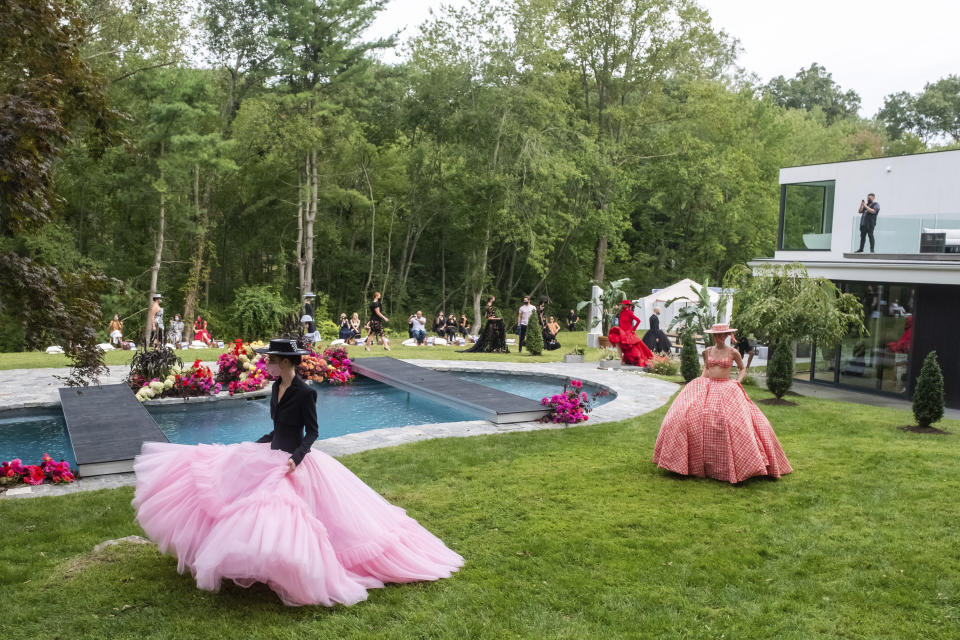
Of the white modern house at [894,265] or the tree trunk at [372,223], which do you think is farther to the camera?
the tree trunk at [372,223]

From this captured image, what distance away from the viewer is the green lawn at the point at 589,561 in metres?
5.26

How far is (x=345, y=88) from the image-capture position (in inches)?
1159

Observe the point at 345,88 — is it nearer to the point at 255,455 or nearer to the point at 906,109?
the point at 255,455

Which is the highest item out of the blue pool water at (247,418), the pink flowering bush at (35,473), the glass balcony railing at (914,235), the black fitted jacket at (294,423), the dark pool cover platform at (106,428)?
the glass balcony railing at (914,235)

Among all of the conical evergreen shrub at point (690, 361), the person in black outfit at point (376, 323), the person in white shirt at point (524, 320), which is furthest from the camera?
the person in white shirt at point (524, 320)

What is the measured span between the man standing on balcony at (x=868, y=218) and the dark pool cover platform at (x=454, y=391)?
9093 millimetres

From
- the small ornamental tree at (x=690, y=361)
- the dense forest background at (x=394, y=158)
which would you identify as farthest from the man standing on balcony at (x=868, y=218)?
the dense forest background at (x=394, y=158)

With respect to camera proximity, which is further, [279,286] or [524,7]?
[279,286]

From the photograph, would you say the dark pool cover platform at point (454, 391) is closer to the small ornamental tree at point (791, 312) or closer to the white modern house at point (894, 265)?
the small ornamental tree at point (791, 312)

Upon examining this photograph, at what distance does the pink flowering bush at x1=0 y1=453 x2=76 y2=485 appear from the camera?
A: 8.52 m

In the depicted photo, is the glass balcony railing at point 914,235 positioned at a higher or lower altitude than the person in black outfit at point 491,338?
higher

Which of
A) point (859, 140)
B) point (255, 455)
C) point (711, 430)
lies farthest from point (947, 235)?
point (859, 140)

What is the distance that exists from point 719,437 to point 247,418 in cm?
888

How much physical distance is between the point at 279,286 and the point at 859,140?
47.8 metres
